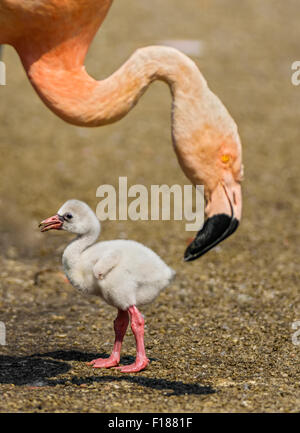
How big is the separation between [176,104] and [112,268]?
3.37 ft

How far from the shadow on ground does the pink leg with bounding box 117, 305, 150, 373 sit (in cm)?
6

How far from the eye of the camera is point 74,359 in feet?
15.9

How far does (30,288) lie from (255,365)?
242cm

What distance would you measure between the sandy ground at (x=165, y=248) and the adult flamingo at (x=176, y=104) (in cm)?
92

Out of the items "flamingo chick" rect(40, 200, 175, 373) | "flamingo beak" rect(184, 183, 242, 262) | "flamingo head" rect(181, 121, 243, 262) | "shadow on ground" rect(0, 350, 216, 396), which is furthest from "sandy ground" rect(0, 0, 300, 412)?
"flamingo head" rect(181, 121, 243, 262)

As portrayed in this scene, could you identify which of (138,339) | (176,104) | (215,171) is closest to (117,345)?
(138,339)

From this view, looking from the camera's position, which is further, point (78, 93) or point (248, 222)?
point (248, 222)

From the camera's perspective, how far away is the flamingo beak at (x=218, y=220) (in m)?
4.26

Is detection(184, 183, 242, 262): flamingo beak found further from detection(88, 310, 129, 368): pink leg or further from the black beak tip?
detection(88, 310, 129, 368): pink leg

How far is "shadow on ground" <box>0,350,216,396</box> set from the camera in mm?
4261

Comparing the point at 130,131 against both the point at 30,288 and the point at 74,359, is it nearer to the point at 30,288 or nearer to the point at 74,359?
the point at 30,288

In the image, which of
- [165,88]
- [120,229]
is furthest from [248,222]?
[165,88]
